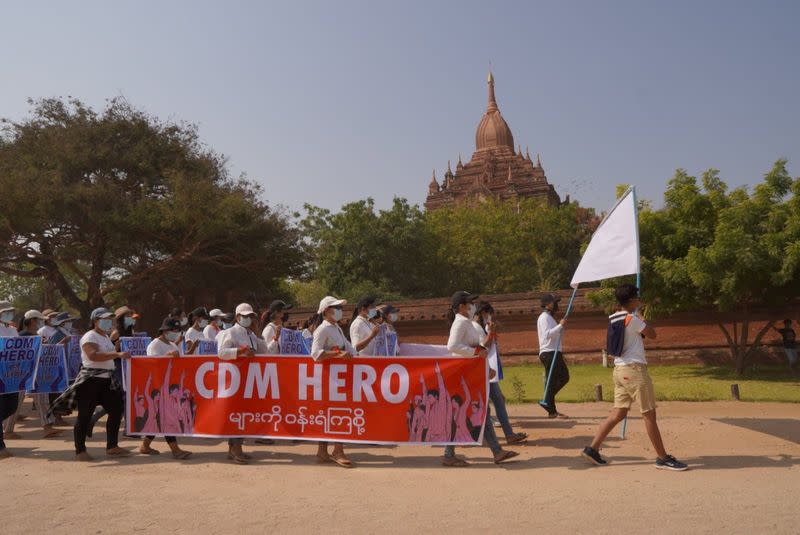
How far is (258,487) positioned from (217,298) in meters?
22.2

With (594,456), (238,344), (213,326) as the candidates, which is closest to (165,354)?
(238,344)

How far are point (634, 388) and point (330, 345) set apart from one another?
3192mm

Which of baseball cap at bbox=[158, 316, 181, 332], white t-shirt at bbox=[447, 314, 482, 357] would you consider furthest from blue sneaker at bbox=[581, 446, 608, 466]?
baseball cap at bbox=[158, 316, 181, 332]

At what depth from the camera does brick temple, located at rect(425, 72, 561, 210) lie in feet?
181

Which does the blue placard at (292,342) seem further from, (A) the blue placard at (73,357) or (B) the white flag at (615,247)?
(B) the white flag at (615,247)

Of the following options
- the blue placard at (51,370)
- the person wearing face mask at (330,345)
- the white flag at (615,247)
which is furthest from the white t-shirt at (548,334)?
the blue placard at (51,370)

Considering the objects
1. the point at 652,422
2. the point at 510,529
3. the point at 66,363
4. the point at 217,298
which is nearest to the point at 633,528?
the point at 510,529

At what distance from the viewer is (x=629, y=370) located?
20.7 feet

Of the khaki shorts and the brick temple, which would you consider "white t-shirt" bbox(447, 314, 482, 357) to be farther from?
the brick temple

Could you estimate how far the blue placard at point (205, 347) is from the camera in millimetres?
10211

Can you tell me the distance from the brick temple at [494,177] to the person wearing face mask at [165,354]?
4677 centimetres

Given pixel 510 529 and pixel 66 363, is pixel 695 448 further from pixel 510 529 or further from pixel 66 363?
pixel 66 363

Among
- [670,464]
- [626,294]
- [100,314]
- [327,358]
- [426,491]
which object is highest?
[626,294]

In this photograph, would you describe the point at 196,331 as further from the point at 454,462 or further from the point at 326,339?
the point at 454,462
